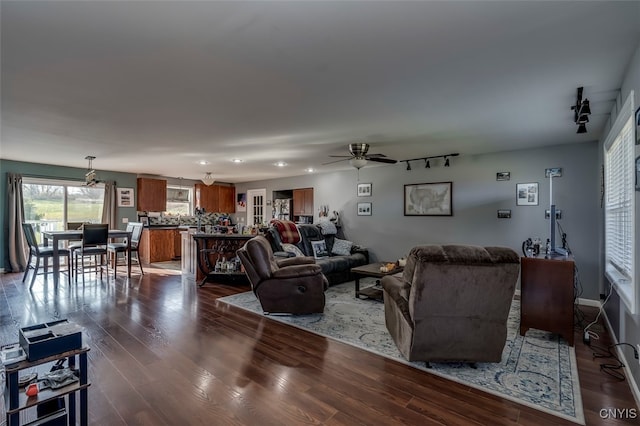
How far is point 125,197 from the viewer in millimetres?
8016

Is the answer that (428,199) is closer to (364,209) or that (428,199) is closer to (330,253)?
(364,209)

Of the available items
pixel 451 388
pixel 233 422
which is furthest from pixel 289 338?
pixel 451 388

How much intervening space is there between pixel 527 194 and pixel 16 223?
992 centimetres

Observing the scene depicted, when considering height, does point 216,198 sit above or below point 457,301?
above

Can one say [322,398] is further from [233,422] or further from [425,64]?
[425,64]

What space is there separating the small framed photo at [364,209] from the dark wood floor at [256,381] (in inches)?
156

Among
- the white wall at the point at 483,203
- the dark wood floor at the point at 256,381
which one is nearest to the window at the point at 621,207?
the dark wood floor at the point at 256,381

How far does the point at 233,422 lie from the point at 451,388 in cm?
156

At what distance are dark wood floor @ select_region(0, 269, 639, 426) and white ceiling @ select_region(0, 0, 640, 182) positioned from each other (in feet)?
7.83

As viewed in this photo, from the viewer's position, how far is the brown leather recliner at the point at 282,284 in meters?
3.74

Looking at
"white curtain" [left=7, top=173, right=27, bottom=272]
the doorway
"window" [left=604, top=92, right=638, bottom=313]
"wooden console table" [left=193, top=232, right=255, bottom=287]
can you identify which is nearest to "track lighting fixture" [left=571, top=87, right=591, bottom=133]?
"window" [left=604, top=92, right=638, bottom=313]

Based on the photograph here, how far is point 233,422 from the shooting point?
6.19ft

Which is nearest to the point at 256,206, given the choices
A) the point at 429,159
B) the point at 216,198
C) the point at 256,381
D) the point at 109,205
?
the point at 216,198

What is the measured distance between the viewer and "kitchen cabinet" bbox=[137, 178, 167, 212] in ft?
27.1
